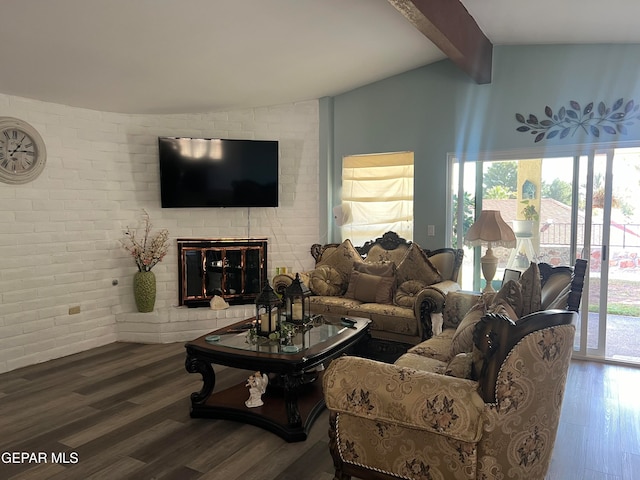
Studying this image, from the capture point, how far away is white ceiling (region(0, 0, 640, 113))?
9.79ft

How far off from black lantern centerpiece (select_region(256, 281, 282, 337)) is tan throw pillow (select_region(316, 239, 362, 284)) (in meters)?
1.70

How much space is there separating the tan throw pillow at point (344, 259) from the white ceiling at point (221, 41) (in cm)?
177

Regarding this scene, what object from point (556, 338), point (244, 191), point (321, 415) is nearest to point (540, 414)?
point (556, 338)

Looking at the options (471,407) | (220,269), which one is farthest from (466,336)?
(220,269)

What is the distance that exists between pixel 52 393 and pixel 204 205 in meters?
2.37

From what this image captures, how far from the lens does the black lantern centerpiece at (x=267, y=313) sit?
314 cm

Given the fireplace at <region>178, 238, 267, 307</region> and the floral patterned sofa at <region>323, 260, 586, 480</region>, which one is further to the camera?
the fireplace at <region>178, 238, 267, 307</region>

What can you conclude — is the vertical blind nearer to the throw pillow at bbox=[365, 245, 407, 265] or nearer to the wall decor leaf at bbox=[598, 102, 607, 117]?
the throw pillow at bbox=[365, 245, 407, 265]

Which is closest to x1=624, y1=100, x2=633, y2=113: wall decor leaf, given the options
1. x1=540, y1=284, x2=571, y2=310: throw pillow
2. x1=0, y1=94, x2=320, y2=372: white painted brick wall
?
x1=540, y1=284, x2=571, y2=310: throw pillow

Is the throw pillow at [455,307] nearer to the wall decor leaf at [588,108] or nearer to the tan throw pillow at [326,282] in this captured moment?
the tan throw pillow at [326,282]

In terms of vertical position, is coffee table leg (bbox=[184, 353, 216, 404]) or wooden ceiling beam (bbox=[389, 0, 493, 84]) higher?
wooden ceiling beam (bbox=[389, 0, 493, 84])

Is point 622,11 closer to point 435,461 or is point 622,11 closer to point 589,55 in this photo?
point 589,55

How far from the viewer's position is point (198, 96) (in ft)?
15.5

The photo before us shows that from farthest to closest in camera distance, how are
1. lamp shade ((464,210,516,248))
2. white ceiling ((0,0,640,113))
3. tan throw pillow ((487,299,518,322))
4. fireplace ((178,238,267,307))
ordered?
fireplace ((178,238,267,307)) → lamp shade ((464,210,516,248)) → white ceiling ((0,0,640,113)) → tan throw pillow ((487,299,518,322))
